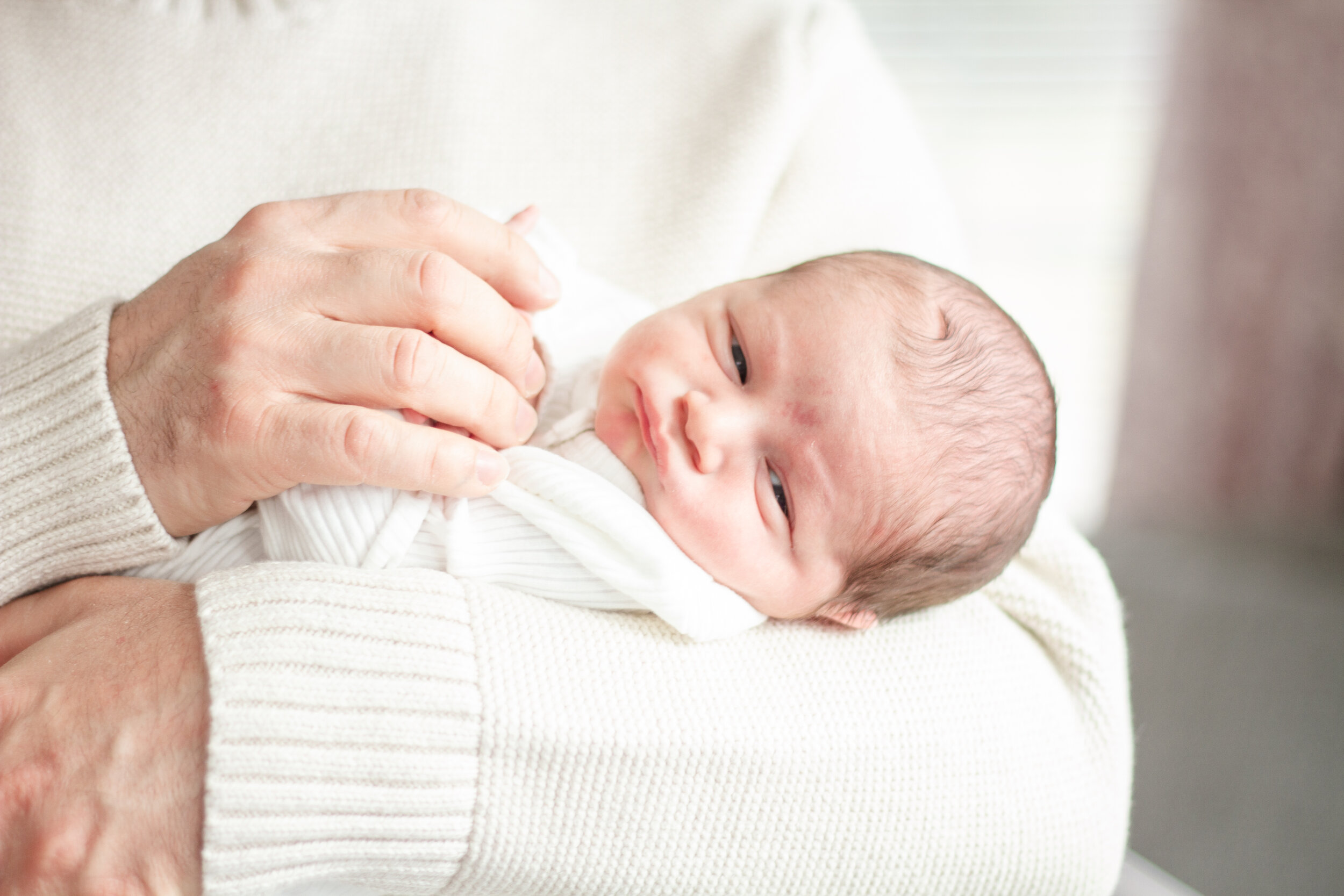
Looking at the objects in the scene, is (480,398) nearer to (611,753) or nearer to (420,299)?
(420,299)

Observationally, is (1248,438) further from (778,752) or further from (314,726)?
(314,726)

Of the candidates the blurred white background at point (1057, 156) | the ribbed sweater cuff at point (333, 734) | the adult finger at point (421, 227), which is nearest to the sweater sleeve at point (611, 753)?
the ribbed sweater cuff at point (333, 734)

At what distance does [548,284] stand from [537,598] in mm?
334

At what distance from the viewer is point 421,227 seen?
3.08 feet

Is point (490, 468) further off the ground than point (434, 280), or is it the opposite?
point (434, 280)

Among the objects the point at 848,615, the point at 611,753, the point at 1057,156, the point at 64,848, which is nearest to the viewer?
the point at 64,848

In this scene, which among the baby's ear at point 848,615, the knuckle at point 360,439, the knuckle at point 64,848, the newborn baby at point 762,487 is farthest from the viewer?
the baby's ear at point 848,615

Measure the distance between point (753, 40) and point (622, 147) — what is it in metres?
0.26

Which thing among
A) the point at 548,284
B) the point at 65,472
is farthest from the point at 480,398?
the point at 65,472

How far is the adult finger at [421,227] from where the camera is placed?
94 centimetres

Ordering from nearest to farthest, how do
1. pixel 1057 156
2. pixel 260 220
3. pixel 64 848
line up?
pixel 64 848 → pixel 260 220 → pixel 1057 156

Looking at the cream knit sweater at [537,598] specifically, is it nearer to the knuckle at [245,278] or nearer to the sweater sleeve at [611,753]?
the sweater sleeve at [611,753]

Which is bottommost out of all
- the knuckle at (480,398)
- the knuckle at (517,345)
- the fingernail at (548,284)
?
the knuckle at (480,398)

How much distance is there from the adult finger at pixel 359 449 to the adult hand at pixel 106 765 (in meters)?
0.17
